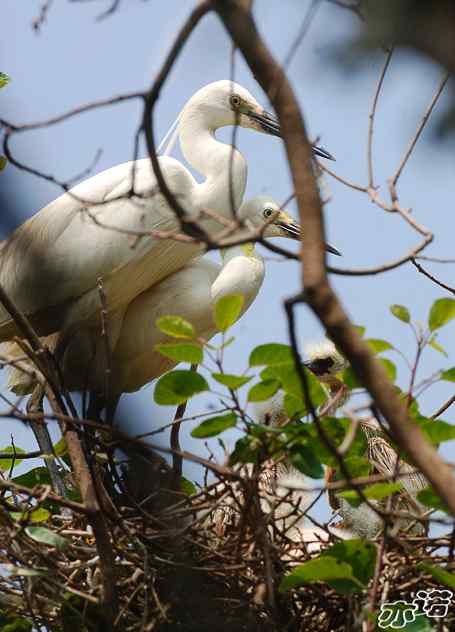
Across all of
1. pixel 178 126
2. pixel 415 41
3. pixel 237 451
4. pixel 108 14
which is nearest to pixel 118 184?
pixel 178 126

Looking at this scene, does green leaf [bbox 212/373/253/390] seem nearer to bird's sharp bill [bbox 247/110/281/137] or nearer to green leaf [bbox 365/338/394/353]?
green leaf [bbox 365/338/394/353]

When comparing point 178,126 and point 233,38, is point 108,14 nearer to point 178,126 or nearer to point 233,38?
point 233,38

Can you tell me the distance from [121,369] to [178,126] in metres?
0.87

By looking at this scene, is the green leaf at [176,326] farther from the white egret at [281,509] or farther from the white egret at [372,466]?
the white egret at [372,466]

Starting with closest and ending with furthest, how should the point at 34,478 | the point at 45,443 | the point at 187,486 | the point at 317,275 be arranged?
1. the point at 317,275
2. the point at 187,486
3. the point at 34,478
4. the point at 45,443

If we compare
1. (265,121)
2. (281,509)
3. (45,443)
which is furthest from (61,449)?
(265,121)

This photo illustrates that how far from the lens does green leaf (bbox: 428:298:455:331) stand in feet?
5.33

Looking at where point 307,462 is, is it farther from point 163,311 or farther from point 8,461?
point 163,311

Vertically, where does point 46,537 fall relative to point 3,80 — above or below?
below

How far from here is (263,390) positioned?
168cm

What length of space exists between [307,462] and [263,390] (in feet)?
0.49

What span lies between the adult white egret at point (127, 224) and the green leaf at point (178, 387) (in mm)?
1211

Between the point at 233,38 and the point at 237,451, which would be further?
the point at 237,451

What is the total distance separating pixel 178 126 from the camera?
11.0 ft
